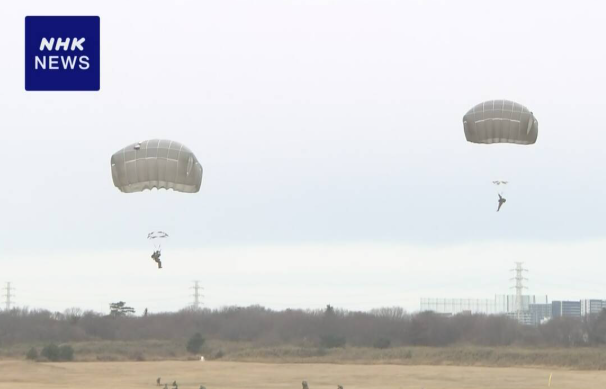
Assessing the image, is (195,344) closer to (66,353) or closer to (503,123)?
(66,353)

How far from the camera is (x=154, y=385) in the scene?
68.8 m

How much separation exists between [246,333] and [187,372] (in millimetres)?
43808

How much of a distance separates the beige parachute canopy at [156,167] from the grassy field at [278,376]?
20.6 m

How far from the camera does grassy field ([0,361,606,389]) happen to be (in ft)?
226

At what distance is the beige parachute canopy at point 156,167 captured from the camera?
157 feet

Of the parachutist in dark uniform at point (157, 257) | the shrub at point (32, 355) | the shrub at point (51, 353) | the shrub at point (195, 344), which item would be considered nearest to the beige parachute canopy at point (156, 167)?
the parachutist in dark uniform at point (157, 257)

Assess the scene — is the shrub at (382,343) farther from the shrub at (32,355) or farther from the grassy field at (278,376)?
the shrub at (32,355)

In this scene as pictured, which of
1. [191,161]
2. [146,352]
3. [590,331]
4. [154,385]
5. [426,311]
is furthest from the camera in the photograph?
[426,311]

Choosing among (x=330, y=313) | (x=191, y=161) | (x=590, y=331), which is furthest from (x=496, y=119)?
(x=330, y=313)

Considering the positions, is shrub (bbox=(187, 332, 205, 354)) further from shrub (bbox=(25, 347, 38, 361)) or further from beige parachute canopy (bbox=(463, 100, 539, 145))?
beige parachute canopy (bbox=(463, 100, 539, 145))

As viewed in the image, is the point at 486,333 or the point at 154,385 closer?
the point at 154,385

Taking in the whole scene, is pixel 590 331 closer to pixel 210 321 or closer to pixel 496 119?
pixel 210 321

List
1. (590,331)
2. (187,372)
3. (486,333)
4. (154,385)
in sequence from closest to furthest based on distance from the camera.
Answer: (154,385) < (187,372) < (590,331) < (486,333)

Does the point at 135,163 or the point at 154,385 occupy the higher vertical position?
the point at 135,163
